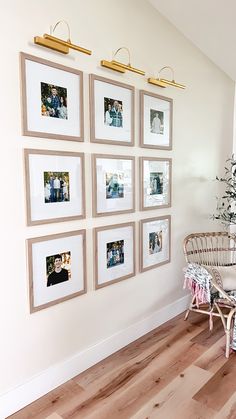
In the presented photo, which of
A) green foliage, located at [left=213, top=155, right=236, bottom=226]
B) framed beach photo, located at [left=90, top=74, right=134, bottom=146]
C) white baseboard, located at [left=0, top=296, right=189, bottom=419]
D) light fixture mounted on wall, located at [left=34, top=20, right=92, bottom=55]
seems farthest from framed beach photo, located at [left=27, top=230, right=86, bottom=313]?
green foliage, located at [left=213, top=155, right=236, bottom=226]

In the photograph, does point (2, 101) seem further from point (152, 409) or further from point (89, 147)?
point (152, 409)

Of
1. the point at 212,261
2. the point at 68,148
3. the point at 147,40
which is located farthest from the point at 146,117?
the point at 212,261

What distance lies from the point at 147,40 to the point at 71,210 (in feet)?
4.97

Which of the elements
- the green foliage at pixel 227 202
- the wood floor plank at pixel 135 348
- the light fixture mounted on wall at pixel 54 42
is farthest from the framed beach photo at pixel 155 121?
the wood floor plank at pixel 135 348

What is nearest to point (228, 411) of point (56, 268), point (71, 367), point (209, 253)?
point (71, 367)

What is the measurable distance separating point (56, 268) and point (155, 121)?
Answer: 1462 millimetres

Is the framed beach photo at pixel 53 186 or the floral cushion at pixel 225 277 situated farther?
the floral cushion at pixel 225 277

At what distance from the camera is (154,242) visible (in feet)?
9.09

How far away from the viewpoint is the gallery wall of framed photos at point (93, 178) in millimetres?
1890

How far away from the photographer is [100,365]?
7.57 ft

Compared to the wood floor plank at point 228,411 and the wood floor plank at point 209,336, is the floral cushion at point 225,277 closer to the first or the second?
the wood floor plank at point 209,336

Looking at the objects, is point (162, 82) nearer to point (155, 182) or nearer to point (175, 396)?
point (155, 182)

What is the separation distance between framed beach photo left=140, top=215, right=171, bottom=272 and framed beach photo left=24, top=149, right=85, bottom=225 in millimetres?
721

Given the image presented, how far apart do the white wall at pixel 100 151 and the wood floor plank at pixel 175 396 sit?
57 cm
